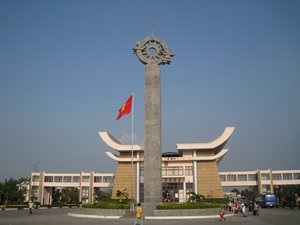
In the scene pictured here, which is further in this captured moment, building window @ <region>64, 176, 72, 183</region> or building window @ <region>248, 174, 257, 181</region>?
building window @ <region>64, 176, 72, 183</region>

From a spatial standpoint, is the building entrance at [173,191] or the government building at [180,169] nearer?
the government building at [180,169]

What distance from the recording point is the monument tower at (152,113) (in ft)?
95.2

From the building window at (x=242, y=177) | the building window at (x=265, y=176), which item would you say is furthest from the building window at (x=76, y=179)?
the building window at (x=265, y=176)

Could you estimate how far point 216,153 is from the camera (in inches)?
2243

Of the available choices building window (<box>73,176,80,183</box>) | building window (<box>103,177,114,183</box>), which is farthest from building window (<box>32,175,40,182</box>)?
building window (<box>103,177,114,183</box>)

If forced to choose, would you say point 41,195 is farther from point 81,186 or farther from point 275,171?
point 275,171

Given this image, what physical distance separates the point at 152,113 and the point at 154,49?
6942 millimetres

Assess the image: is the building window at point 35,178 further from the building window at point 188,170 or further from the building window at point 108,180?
the building window at point 188,170

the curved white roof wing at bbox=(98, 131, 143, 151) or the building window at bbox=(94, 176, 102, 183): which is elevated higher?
the curved white roof wing at bbox=(98, 131, 143, 151)

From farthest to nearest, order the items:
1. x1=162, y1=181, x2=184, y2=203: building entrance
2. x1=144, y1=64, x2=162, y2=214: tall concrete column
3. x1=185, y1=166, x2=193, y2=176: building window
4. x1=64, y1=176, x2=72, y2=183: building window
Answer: x1=64, y1=176, x2=72, y2=183: building window < x1=185, y1=166, x2=193, y2=176: building window < x1=162, y1=181, x2=184, y2=203: building entrance < x1=144, y1=64, x2=162, y2=214: tall concrete column

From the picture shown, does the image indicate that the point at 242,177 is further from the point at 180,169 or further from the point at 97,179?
the point at 97,179

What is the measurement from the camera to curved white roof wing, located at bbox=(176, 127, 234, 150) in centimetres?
5150

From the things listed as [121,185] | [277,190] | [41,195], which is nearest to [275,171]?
[277,190]

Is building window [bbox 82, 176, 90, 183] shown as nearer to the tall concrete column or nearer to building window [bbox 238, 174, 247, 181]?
building window [bbox 238, 174, 247, 181]
